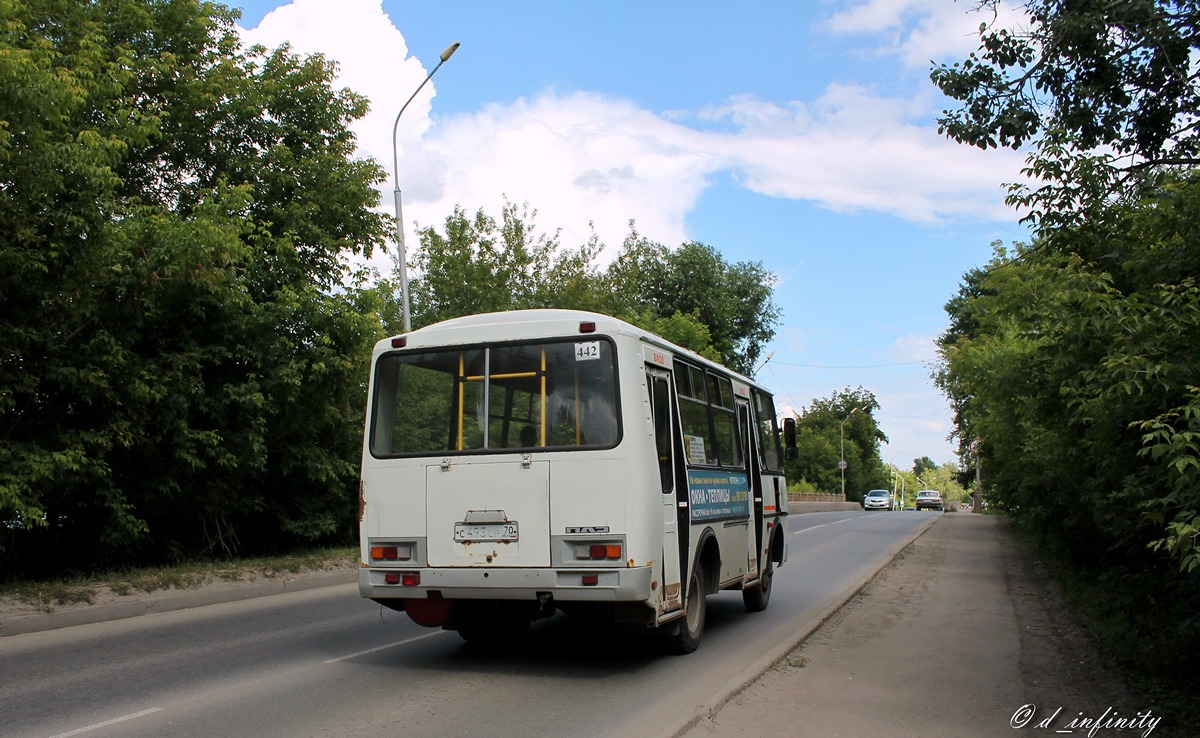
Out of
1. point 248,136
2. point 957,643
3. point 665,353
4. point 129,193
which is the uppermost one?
point 248,136

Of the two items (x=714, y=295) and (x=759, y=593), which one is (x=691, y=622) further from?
(x=714, y=295)

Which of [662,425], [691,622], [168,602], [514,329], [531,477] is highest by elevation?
[514,329]

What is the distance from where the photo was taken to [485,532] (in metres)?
8.22

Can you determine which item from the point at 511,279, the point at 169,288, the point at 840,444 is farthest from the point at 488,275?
the point at 840,444

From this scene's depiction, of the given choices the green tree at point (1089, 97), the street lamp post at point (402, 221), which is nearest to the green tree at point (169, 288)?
the street lamp post at point (402, 221)

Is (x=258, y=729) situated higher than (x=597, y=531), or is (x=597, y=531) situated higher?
(x=597, y=531)

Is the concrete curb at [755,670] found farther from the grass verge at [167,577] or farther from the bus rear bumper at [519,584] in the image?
the grass verge at [167,577]

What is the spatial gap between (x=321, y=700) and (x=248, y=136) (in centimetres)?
1440

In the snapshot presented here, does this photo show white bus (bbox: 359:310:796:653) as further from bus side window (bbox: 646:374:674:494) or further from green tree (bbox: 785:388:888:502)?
green tree (bbox: 785:388:888:502)

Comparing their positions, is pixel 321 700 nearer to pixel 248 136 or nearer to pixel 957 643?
pixel 957 643

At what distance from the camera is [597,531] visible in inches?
312

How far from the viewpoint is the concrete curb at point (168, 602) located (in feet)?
36.2

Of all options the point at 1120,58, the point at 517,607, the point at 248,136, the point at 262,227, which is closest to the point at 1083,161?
the point at 1120,58

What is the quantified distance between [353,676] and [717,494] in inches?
159
